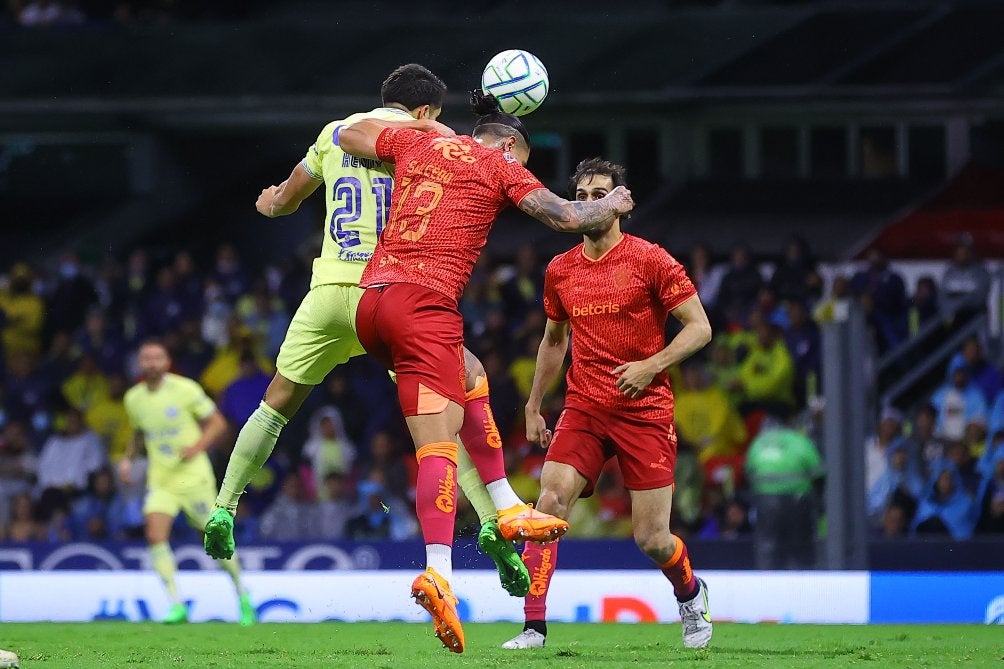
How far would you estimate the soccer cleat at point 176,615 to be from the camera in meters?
12.2

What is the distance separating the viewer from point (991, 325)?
53.0ft

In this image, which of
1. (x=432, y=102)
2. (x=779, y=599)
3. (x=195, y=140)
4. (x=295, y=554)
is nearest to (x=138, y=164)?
(x=195, y=140)

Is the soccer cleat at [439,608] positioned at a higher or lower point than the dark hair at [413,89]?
lower

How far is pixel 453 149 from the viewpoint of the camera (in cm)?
736

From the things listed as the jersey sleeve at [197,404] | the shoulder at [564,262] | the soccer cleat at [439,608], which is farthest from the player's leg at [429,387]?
the jersey sleeve at [197,404]

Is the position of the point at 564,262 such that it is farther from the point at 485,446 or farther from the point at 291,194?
the point at 291,194

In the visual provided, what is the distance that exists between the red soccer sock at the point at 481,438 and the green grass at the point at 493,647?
2.88 ft

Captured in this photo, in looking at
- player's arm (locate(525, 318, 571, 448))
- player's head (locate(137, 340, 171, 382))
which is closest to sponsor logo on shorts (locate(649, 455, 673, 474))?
player's arm (locate(525, 318, 571, 448))

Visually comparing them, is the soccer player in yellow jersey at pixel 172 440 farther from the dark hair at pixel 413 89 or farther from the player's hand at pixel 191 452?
the dark hair at pixel 413 89

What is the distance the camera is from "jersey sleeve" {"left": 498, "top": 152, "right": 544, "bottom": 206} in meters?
7.24

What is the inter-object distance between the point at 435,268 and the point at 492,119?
1069mm

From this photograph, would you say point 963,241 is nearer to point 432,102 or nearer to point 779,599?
point 779,599

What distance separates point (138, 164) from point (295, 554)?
10259 millimetres

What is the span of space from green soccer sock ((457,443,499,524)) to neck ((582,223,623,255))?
4.29 feet
